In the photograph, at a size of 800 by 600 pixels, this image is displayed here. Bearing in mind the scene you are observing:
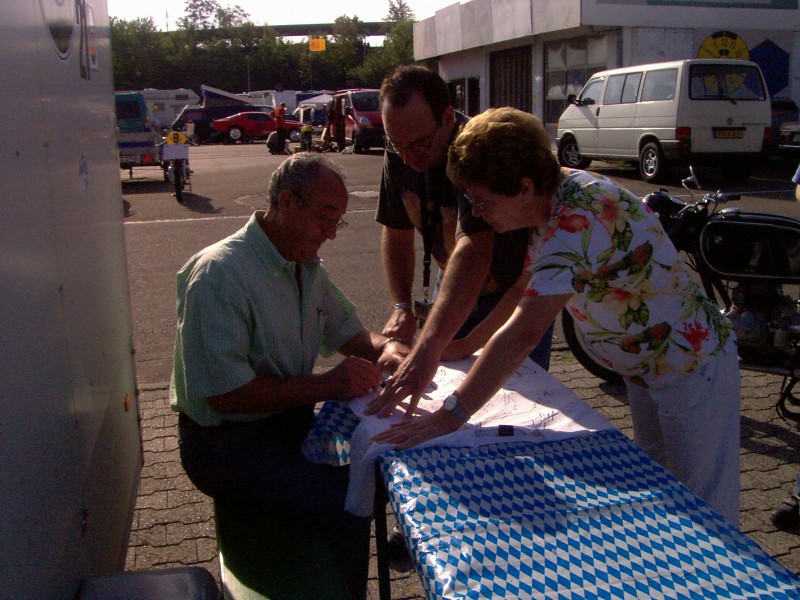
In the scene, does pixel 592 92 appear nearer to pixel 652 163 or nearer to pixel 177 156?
pixel 652 163

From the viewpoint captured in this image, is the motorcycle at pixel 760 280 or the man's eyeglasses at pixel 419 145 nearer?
the man's eyeglasses at pixel 419 145

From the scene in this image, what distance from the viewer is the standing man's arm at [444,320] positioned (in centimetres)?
223

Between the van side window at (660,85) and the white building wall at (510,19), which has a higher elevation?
the white building wall at (510,19)

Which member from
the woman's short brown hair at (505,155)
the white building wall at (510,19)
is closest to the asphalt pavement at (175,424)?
the woman's short brown hair at (505,155)

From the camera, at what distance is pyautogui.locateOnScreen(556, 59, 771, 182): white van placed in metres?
13.6

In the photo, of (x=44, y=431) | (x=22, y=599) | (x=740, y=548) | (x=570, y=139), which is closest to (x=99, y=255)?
(x=44, y=431)

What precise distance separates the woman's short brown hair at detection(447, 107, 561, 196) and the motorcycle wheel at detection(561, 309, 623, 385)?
279cm

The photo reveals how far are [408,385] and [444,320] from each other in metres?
0.26

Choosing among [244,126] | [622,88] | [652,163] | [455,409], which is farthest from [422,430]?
[244,126]

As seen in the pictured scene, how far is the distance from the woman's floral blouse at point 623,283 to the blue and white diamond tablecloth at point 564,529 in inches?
13.1

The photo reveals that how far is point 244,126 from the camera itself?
35.6 metres

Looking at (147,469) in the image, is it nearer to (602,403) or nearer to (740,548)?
(602,403)

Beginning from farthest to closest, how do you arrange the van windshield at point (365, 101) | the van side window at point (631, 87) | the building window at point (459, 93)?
the building window at point (459, 93) < the van windshield at point (365, 101) < the van side window at point (631, 87)

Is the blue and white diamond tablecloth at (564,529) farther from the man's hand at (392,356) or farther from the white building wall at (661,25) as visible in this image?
the white building wall at (661,25)
